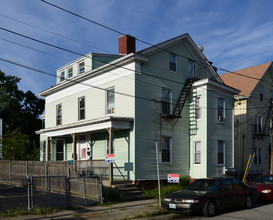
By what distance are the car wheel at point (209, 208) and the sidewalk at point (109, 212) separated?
6.66ft

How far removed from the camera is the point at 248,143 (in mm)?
27516

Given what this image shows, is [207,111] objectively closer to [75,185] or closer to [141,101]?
[141,101]

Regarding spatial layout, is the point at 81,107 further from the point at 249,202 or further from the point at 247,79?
the point at 247,79

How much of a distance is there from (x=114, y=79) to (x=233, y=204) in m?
10.4

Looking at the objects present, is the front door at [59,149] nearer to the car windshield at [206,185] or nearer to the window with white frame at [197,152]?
the window with white frame at [197,152]

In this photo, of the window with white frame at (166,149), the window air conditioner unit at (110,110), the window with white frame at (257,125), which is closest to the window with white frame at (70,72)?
the window air conditioner unit at (110,110)

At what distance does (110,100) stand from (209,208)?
10.4 meters

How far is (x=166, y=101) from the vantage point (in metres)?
20.5

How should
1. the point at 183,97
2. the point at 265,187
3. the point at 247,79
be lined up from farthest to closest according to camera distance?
the point at 247,79 < the point at 183,97 < the point at 265,187

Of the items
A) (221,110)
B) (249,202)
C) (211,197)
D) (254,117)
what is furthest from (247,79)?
(211,197)

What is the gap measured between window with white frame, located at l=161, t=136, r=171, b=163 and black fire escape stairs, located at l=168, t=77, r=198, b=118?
1630 millimetres

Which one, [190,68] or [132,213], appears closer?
[132,213]

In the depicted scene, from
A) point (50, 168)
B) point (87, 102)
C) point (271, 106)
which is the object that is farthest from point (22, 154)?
point (271, 106)

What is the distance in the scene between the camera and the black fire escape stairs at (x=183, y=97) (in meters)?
20.6
